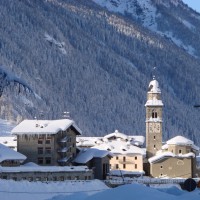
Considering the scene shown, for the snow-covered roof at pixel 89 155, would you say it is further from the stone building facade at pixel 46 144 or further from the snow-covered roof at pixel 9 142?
the snow-covered roof at pixel 9 142

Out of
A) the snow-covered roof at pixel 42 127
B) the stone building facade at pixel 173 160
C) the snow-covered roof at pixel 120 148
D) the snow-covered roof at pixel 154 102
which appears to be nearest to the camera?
the snow-covered roof at pixel 42 127

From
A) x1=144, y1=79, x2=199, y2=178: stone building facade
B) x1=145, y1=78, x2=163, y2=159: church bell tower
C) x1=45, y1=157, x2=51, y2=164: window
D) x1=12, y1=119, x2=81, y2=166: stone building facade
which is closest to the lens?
x1=45, y1=157, x2=51, y2=164: window

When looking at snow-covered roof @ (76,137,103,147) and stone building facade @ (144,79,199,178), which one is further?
snow-covered roof @ (76,137,103,147)

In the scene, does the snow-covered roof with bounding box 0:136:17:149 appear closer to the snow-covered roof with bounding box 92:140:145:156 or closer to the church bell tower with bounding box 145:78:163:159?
the snow-covered roof with bounding box 92:140:145:156

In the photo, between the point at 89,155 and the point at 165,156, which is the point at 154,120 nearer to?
the point at 165,156

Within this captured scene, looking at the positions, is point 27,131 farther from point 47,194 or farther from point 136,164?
point 47,194

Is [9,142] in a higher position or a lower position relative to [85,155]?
higher

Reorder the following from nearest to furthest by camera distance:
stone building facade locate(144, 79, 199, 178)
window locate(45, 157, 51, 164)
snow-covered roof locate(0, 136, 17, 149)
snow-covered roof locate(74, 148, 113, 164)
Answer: window locate(45, 157, 51, 164)
snow-covered roof locate(74, 148, 113, 164)
stone building facade locate(144, 79, 199, 178)
snow-covered roof locate(0, 136, 17, 149)

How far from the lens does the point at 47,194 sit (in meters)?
60.9

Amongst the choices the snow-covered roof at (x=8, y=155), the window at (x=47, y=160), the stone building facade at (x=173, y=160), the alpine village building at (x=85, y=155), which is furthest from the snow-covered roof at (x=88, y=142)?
the snow-covered roof at (x=8, y=155)

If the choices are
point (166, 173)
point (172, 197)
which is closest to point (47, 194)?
point (172, 197)

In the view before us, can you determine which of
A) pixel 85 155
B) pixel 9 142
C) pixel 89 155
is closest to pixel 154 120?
pixel 9 142

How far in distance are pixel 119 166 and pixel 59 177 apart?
31.6 metres

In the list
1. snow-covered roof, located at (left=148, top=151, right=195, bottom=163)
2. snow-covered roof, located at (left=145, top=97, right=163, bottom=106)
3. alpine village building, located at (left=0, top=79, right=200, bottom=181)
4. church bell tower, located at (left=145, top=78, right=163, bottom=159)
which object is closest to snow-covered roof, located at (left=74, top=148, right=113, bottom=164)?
alpine village building, located at (left=0, top=79, right=200, bottom=181)
